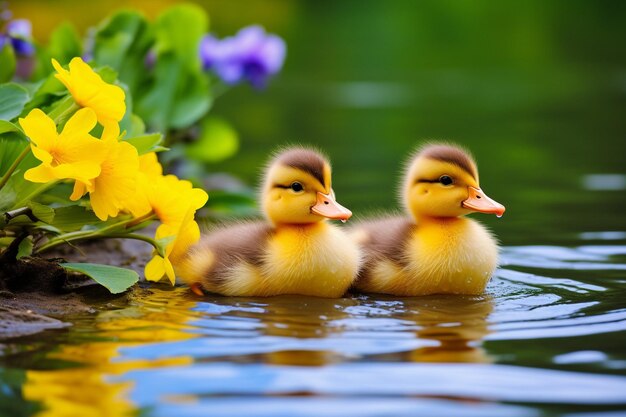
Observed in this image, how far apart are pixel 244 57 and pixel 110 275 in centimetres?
459

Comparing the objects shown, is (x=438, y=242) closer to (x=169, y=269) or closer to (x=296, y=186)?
(x=296, y=186)

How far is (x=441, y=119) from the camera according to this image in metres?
Answer: 15.5

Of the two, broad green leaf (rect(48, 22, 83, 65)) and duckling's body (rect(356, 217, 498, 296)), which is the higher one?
broad green leaf (rect(48, 22, 83, 65))

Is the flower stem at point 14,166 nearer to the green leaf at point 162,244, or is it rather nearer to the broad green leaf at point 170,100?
the green leaf at point 162,244

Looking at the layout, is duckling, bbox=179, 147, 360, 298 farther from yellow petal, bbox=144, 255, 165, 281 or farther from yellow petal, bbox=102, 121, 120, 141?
yellow petal, bbox=102, 121, 120, 141

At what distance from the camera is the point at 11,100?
5.17 metres

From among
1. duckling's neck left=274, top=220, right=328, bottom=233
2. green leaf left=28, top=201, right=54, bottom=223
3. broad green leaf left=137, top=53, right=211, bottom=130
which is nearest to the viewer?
green leaf left=28, top=201, right=54, bottom=223

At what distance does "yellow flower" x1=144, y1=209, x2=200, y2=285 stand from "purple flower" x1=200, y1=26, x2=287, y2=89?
4070 millimetres

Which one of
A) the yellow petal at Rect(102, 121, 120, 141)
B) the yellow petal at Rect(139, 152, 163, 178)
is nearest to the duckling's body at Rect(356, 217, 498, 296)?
the yellow petal at Rect(139, 152, 163, 178)

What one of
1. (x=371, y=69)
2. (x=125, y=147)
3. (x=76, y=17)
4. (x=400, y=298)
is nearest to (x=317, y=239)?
(x=400, y=298)

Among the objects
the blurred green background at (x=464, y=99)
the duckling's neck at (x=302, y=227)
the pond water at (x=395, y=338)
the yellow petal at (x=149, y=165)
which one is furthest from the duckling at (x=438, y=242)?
the blurred green background at (x=464, y=99)

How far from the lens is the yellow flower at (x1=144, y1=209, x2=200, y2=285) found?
507 cm

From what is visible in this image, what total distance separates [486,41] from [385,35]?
3494mm

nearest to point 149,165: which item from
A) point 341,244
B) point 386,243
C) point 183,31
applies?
point 341,244
